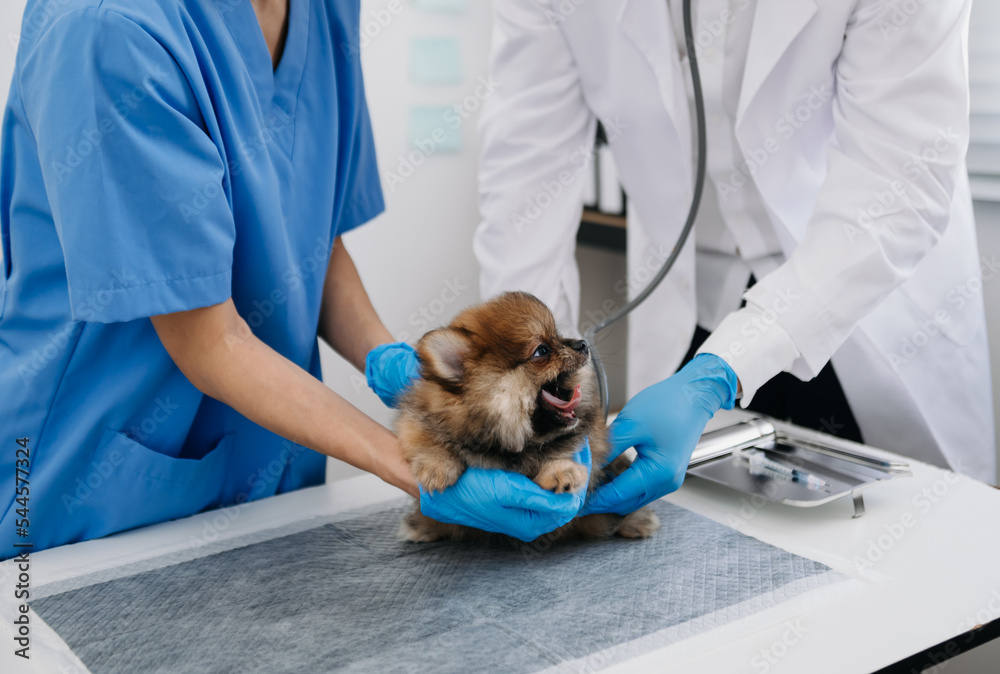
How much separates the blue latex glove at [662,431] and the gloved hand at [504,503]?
0.12 meters

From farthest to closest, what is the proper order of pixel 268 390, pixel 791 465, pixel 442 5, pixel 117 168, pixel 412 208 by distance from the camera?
pixel 412 208, pixel 442 5, pixel 791 465, pixel 268 390, pixel 117 168

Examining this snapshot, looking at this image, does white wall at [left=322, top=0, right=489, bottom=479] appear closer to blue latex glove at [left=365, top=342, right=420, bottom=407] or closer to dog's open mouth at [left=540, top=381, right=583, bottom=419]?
blue latex glove at [left=365, top=342, right=420, bottom=407]

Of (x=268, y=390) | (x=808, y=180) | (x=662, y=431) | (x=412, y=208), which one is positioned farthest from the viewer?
(x=412, y=208)

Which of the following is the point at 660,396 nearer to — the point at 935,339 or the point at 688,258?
the point at 688,258

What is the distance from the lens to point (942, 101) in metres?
1.37

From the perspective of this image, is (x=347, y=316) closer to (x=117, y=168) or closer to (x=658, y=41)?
(x=117, y=168)

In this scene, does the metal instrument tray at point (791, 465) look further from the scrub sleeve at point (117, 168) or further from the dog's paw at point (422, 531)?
the scrub sleeve at point (117, 168)

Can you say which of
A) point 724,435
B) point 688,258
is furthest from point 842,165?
point 724,435

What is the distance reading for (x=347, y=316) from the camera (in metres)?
1.54

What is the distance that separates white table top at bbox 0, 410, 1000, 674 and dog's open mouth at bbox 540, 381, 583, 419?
1.06ft

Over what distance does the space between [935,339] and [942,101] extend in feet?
1.82

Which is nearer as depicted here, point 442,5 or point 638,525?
point 638,525

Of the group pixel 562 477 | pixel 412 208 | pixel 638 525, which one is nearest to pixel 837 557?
pixel 638 525

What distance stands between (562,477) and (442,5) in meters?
2.51
